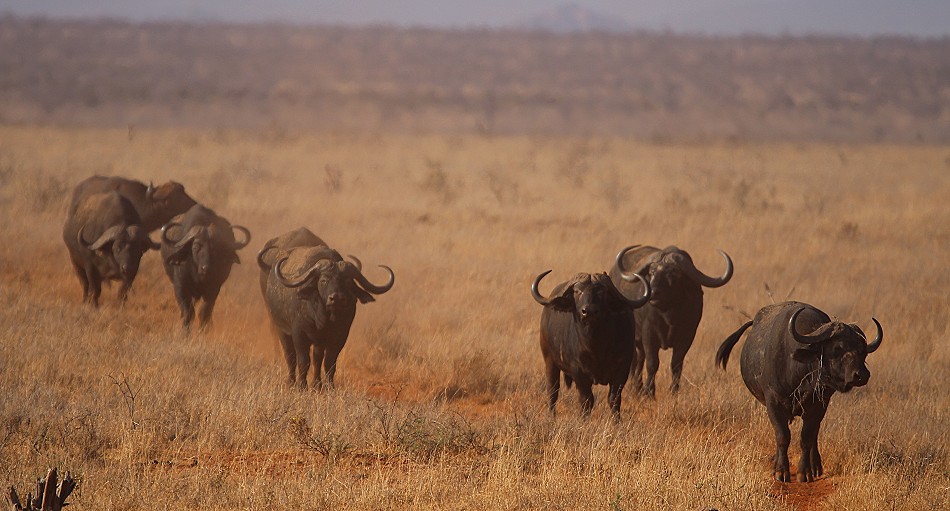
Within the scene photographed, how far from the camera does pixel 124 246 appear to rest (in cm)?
1203

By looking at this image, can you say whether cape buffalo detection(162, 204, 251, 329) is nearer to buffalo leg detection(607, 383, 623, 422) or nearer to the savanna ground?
the savanna ground

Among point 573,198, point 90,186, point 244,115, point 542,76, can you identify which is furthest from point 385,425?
point 542,76

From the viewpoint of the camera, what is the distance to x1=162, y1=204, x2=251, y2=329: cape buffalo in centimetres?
1136

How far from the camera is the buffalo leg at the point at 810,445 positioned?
23.0ft

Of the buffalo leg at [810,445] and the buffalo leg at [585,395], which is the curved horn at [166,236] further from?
the buffalo leg at [810,445]

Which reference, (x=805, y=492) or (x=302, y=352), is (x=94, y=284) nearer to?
(x=302, y=352)

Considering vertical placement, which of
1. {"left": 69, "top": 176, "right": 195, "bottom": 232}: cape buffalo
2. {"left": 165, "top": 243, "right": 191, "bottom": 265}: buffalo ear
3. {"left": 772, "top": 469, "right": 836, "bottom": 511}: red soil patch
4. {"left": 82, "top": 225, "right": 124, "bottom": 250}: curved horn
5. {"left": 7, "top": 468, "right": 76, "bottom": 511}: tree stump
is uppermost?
{"left": 69, "top": 176, "right": 195, "bottom": 232}: cape buffalo

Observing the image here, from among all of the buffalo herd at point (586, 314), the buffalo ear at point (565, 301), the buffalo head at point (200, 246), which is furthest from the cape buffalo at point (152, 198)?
the buffalo ear at point (565, 301)

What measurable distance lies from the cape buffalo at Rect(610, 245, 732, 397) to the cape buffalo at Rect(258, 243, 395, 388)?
242cm

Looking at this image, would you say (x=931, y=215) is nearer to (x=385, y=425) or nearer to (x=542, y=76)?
(x=385, y=425)

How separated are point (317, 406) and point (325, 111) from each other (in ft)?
184

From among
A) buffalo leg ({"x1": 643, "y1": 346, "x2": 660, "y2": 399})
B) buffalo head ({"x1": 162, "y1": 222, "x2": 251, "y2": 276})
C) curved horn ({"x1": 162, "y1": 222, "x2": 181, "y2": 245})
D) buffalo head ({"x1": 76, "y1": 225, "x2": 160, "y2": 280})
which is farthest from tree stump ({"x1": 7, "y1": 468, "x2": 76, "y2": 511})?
buffalo head ({"x1": 76, "y1": 225, "x2": 160, "y2": 280})

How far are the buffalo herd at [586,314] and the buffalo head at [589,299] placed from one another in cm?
1

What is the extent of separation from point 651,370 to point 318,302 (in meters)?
3.10
